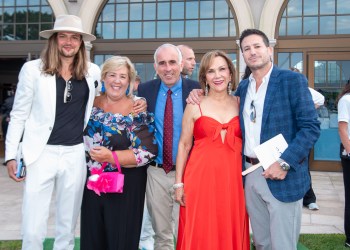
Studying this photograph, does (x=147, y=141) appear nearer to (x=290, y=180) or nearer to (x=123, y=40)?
(x=290, y=180)

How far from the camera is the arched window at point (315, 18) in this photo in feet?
28.6

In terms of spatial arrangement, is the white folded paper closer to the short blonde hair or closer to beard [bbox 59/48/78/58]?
the short blonde hair

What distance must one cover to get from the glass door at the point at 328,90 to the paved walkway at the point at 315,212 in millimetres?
596

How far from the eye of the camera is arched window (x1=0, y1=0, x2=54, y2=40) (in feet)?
32.1

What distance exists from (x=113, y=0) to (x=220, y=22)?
2624 millimetres

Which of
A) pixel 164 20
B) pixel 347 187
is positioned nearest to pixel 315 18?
pixel 164 20

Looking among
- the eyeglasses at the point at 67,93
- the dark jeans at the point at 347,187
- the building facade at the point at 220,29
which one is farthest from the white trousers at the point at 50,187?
the building facade at the point at 220,29

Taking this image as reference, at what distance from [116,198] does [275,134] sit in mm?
1311

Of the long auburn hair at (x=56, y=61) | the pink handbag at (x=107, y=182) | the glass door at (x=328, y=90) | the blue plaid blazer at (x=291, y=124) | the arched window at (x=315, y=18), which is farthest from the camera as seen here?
the glass door at (x=328, y=90)

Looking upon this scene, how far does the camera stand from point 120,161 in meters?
3.05

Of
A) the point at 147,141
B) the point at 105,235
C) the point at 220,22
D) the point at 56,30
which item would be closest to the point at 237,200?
the point at 147,141

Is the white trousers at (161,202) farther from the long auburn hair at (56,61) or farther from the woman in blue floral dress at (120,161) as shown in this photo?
the long auburn hair at (56,61)

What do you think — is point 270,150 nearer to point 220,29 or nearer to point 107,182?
point 107,182

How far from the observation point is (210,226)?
3033 millimetres
